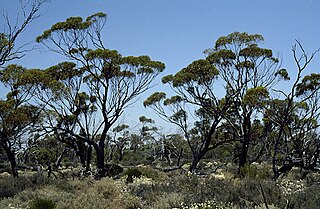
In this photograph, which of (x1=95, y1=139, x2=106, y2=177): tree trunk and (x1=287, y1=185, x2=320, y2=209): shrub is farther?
(x1=95, y1=139, x2=106, y2=177): tree trunk

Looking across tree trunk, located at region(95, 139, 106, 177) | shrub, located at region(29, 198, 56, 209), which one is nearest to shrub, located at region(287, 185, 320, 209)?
shrub, located at region(29, 198, 56, 209)

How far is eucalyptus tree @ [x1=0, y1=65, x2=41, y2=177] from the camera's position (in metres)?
17.5

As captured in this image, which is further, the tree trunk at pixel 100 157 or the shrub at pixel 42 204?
the tree trunk at pixel 100 157

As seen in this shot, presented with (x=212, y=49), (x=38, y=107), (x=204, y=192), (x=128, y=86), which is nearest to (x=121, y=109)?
(x=128, y=86)

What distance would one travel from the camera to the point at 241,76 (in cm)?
1869

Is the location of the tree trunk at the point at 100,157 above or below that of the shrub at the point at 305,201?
above

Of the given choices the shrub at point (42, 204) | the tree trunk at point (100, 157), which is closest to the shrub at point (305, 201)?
the shrub at point (42, 204)

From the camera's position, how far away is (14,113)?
58.1 ft

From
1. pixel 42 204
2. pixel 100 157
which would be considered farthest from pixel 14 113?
pixel 42 204

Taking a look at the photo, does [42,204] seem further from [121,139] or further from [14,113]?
[121,139]

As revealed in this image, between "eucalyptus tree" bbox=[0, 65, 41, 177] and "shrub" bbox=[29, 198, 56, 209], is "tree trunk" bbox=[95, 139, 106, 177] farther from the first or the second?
"shrub" bbox=[29, 198, 56, 209]

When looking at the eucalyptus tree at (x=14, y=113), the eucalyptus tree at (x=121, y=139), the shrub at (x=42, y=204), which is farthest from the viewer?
the eucalyptus tree at (x=121, y=139)

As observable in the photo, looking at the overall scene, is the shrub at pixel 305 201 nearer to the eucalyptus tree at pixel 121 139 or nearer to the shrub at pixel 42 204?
the shrub at pixel 42 204

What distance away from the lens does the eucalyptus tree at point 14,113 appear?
689 inches
